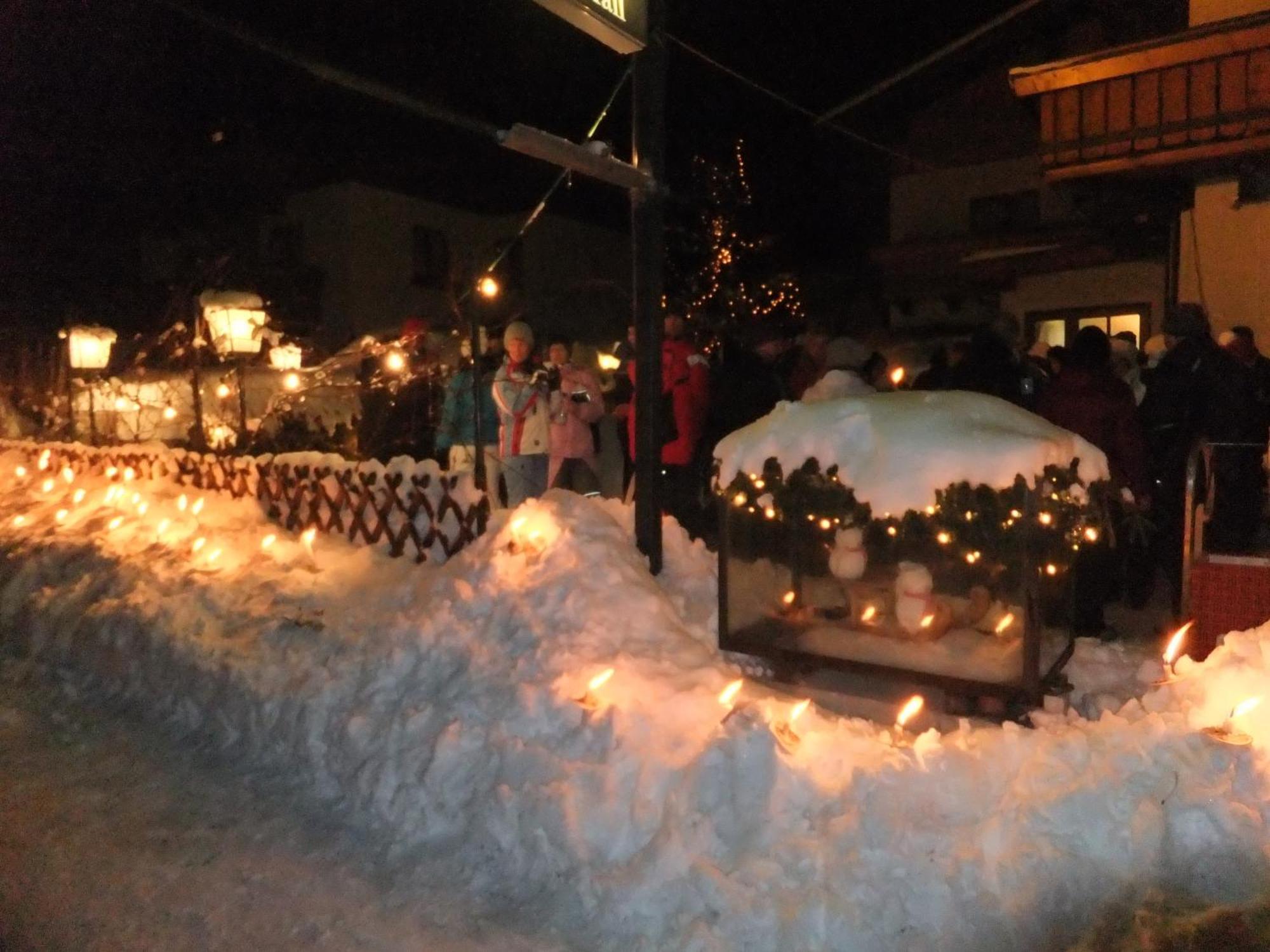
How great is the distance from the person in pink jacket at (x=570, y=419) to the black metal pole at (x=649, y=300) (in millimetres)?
1260

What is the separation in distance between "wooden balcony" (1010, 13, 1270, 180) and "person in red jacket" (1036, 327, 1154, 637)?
254cm

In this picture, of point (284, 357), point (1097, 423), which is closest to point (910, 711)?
point (1097, 423)

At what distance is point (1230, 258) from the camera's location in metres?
8.80

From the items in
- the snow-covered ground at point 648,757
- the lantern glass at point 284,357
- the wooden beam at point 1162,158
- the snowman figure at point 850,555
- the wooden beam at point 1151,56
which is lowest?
the snow-covered ground at point 648,757

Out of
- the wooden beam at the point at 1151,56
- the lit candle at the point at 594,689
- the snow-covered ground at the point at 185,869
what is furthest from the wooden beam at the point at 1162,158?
the snow-covered ground at the point at 185,869

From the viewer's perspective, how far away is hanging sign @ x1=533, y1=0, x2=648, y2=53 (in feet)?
18.2

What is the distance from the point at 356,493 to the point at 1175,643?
5.94m

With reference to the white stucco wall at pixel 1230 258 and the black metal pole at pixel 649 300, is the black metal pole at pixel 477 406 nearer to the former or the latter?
the black metal pole at pixel 649 300

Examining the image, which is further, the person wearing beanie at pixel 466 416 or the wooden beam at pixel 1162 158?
the person wearing beanie at pixel 466 416

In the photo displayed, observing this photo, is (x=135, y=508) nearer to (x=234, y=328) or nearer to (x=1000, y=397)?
(x=234, y=328)

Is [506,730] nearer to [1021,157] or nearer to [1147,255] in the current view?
[1147,255]

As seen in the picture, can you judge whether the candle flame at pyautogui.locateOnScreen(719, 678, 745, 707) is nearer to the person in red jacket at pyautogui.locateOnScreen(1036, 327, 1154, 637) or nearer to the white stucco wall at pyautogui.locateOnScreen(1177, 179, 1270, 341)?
the person in red jacket at pyautogui.locateOnScreen(1036, 327, 1154, 637)

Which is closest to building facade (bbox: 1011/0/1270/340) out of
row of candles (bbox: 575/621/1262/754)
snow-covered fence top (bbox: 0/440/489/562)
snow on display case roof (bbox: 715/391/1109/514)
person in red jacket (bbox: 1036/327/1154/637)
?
person in red jacket (bbox: 1036/327/1154/637)

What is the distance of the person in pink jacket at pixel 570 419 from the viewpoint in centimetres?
790
